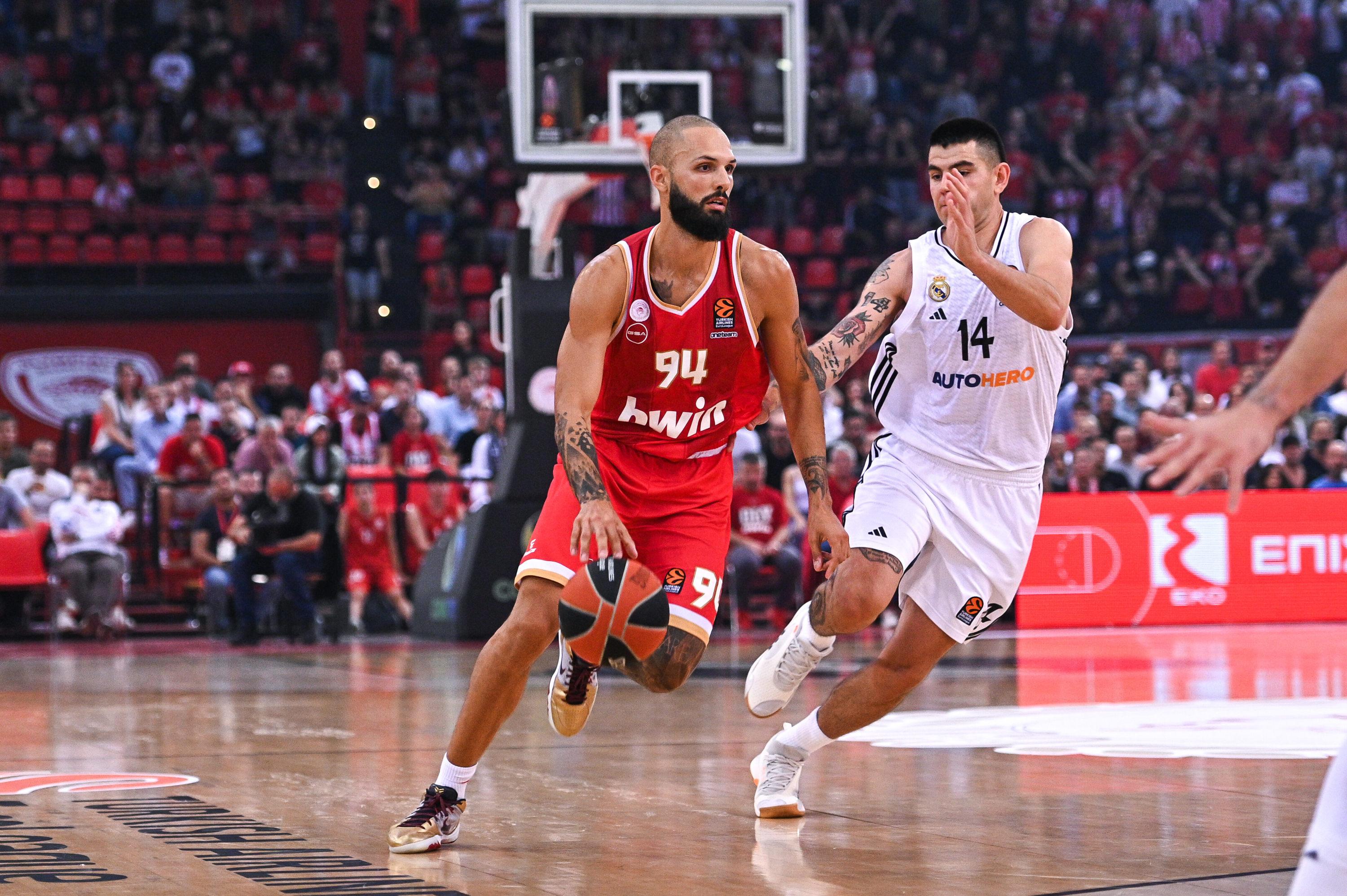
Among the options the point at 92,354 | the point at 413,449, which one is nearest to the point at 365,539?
the point at 413,449

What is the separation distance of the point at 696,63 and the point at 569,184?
1.61 metres

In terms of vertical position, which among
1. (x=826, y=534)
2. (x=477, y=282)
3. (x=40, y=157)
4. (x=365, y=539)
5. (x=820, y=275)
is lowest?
(x=365, y=539)

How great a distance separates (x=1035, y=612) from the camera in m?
15.4

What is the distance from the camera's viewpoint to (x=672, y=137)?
5141 mm

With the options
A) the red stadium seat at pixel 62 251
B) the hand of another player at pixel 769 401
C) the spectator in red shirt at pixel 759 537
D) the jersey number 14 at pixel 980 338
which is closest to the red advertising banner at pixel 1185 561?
the spectator in red shirt at pixel 759 537

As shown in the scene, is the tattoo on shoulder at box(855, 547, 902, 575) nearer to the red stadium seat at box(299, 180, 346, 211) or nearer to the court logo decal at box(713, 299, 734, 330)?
the court logo decal at box(713, 299, 734, 330)

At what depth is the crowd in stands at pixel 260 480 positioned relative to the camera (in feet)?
47.4

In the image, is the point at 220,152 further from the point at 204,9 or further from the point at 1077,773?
the point at 1077,773

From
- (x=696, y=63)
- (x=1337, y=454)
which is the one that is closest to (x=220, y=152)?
(x=696, y=63)

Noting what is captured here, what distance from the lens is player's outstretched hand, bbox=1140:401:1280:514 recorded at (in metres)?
2.58

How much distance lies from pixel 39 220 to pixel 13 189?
702 millimetres

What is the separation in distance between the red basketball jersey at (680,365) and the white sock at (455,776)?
1.10m

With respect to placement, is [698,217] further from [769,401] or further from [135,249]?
[135,249]

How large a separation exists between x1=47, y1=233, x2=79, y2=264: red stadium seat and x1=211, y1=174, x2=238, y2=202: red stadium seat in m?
1.98
